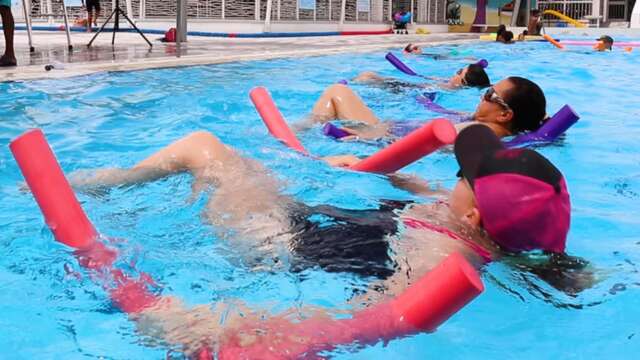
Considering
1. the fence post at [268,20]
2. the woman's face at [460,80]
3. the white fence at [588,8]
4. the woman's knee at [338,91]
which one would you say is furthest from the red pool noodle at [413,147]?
the white fence at [588,8]

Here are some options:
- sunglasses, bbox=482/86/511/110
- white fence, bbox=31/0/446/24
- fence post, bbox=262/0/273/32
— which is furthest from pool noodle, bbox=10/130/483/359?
white fence, bbox=31/0/446/24

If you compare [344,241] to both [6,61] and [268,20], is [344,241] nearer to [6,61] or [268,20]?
[6,61]

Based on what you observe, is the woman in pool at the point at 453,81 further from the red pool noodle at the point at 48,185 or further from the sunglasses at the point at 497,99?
the red pool noodle at the point at 48,185

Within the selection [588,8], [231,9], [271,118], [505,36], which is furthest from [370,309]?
[588,8]

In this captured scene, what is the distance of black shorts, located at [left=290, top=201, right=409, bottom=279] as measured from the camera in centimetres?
221

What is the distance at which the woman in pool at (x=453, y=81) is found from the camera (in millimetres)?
6426

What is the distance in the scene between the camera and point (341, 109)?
16.4ft

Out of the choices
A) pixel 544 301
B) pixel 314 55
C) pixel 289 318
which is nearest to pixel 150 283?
pixel 289 318

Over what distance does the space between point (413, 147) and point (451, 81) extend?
442 cm

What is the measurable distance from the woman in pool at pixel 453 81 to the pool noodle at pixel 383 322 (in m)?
4.89

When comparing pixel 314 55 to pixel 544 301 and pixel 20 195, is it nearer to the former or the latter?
pixel 20 195

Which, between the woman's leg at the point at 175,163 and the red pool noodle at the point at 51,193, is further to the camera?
the woman's leg at the point at 175,163

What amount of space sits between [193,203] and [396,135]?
7.05 feet

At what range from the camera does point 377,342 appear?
5.90 ft
